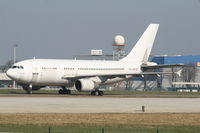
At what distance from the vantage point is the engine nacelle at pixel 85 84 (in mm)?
78375

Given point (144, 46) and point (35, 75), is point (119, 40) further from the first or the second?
point (35, 75)

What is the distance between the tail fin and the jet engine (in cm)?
1148

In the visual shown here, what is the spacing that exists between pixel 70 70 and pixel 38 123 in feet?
148

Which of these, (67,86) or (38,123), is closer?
(38,123)

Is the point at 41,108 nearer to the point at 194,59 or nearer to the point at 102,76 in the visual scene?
the point at 102,76

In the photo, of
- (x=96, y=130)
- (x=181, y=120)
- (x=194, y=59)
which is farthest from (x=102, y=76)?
(x=194, y=59)

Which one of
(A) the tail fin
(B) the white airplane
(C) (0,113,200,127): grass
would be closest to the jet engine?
(B) the white airplane

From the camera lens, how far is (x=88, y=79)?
80.2 metres

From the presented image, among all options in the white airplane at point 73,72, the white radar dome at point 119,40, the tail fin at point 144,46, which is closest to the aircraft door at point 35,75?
the white airplane at point 73,72

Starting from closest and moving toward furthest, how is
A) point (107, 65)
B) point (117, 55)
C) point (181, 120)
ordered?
point (181, 120)
point (107, 65)
point (117, 55)

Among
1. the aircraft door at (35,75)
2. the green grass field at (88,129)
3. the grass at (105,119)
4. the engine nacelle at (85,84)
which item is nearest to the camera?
the green grass field at (88,129)

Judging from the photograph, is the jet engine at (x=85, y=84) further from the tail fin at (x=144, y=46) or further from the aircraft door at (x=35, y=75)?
the tail fin at (x=144, y=46)

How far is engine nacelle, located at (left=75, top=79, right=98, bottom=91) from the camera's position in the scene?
7838 cm

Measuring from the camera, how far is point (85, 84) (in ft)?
258
